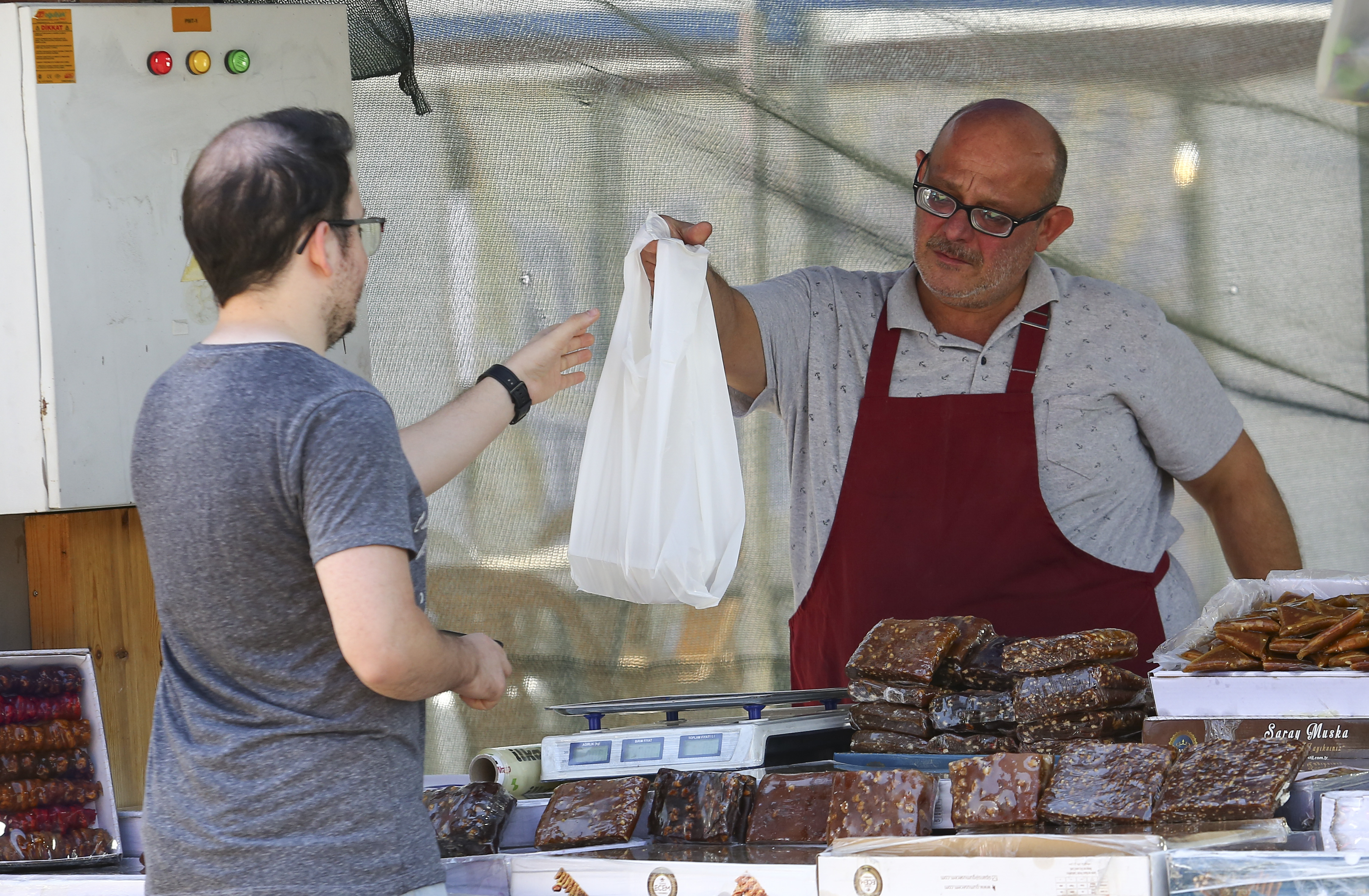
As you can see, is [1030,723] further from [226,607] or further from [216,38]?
[216,38]

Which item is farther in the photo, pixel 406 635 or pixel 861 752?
pixel 861 752

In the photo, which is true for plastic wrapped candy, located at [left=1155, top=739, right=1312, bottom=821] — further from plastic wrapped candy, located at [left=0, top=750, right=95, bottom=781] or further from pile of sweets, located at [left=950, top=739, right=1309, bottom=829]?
plastic wrapped candy, located at [left=0, top=750, right=95, bottom=781]

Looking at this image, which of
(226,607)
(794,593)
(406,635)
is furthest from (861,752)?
(794,593)

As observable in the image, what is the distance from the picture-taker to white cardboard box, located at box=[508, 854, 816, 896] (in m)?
1.49

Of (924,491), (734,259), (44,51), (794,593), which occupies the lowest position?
(794,593)

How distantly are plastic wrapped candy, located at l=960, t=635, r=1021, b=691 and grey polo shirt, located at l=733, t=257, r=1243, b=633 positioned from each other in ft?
2.61

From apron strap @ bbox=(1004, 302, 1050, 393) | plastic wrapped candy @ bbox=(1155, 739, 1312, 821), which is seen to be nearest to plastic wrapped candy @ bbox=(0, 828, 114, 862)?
plastic wrapped candy @ bbox=(1155, 739, 1312, 821)

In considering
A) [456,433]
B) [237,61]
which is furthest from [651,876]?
[237,61]

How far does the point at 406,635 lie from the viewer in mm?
1290

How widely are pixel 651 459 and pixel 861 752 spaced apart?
1.81ft

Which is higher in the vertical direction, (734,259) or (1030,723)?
(734,259)

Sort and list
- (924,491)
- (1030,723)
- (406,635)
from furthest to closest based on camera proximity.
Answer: (924,491), (1030,723), (406,635)

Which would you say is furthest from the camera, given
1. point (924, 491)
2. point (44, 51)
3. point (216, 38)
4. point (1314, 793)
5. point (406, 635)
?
point (924, 491)

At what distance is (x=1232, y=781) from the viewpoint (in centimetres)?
148
